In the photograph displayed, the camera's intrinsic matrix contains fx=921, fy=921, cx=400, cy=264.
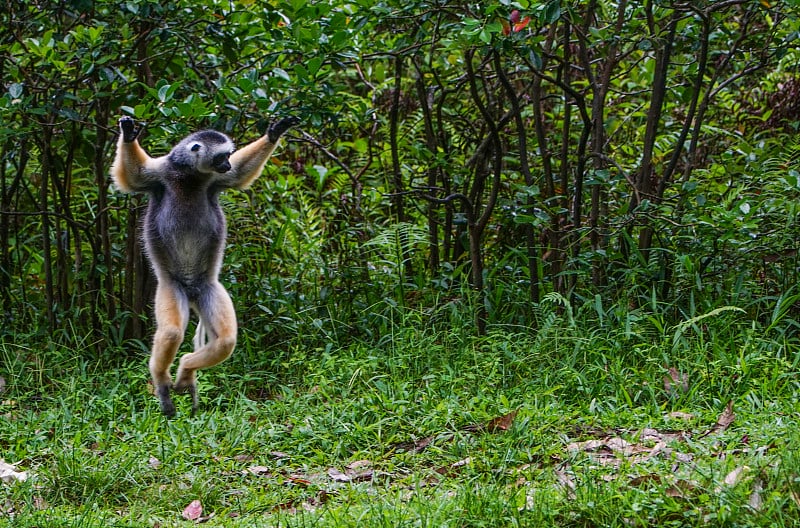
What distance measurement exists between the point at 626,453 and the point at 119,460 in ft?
9.75

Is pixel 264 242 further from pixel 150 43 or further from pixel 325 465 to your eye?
pixel 325 465

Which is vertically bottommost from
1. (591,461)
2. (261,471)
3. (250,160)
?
(261,471)

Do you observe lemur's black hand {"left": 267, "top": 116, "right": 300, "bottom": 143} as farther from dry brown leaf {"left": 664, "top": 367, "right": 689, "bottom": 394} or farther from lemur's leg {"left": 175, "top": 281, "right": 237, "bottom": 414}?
dry brown leaf {"left": 664, "top": 367, "right": 689, "bottom": 394}

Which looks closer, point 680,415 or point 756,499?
point 756,499

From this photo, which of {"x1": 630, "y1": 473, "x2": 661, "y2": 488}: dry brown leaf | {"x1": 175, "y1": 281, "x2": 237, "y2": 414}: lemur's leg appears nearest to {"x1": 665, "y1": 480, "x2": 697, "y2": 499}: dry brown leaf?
{"x1": 630, "y1": 473, "x2": 661, "y2": 488}: dry brown leaf

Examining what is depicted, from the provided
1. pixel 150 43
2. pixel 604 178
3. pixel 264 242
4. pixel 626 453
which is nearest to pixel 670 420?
pixel 626 453

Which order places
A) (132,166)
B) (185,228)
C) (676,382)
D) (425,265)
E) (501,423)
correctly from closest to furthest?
(132,166), (185,228), (501,423), (676,382), (425,265)

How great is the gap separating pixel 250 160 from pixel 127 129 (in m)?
0.69

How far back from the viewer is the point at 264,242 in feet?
28.6

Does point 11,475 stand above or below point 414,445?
above

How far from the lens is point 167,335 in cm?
490

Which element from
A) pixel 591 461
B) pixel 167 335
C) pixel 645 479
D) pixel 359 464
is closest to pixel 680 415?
pixel 591 461

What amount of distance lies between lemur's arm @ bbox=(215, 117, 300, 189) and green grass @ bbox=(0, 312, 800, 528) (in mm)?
1727

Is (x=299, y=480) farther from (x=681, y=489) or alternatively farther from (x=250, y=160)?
(x=681, y=489)
